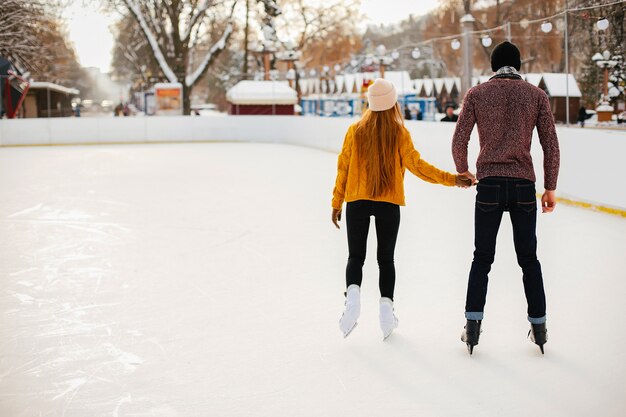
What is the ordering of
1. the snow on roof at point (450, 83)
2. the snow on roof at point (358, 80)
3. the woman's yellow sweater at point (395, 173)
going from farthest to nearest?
the snow on roof at point (358, 80), the snow on roof at point (450, 83), the woman's yellow sweater at point (395, 173)

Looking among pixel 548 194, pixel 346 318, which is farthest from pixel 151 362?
pixel 548 194

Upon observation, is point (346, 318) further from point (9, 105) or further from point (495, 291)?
point (9, 105)

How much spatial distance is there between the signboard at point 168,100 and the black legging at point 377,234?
24.0m

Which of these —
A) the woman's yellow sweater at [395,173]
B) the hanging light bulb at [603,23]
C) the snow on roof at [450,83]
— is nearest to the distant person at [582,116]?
the hanging light bulb at [603,23]

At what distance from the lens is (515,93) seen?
366cm

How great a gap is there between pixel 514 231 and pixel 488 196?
226 mm

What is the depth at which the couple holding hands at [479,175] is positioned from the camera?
12.1ft

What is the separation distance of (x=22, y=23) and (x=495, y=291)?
29938 mm

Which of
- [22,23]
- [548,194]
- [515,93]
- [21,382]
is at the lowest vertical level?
[21,382]

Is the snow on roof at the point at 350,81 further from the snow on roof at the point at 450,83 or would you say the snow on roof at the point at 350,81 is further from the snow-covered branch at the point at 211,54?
the snow on roof at the point at 450,83

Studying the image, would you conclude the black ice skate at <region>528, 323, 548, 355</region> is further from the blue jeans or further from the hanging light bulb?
the hanging light bulb

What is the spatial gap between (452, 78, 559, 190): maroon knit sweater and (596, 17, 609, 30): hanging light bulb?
10249 mm

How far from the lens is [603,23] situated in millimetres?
13453

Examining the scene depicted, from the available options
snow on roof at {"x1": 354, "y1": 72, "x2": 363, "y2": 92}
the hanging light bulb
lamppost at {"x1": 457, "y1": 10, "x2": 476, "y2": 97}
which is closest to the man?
the hanging light bulb
